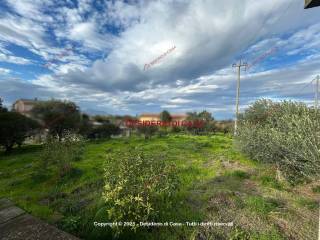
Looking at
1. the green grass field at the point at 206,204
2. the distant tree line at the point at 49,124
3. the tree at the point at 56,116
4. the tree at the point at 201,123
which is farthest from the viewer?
the tree at the point at 201,123

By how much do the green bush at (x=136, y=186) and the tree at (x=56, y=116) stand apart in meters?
27.6

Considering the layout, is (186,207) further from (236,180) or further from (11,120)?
(11,120)

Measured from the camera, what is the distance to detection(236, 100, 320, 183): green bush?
19.0 feet

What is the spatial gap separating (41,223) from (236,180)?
766cm

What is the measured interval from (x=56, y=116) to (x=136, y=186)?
99.5 feet

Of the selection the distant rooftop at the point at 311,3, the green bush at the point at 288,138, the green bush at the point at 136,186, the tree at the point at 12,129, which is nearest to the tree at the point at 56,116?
the tree at the point at 12,129

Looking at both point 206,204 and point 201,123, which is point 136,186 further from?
point 201,123

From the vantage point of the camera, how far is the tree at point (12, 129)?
2329cm

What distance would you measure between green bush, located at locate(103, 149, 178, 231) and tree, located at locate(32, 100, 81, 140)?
27.6m

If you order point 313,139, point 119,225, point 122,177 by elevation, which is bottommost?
point 119,225

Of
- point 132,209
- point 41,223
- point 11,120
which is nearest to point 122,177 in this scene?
point 132,209

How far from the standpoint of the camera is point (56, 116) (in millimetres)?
31688

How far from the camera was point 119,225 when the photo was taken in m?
4.68

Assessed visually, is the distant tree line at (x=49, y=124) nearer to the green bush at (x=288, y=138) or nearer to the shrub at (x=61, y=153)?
the shrub at (x=61, y=153)
